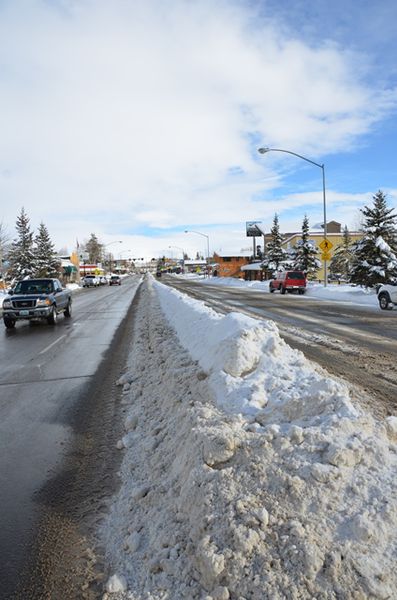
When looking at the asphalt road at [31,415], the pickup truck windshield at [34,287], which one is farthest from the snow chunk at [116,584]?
the pickup truck windshield at [34,287]

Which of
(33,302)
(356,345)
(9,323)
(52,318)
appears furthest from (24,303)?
(356,345)

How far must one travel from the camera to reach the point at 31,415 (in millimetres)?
5516

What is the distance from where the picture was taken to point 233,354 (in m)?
5.30

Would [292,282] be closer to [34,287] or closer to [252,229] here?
[34,287]

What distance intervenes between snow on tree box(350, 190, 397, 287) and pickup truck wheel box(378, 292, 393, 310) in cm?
983

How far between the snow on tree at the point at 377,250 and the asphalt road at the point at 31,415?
2064 cm

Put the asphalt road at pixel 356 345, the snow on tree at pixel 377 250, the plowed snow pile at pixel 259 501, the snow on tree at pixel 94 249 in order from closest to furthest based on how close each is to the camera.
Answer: the plowed snow pile at pixel 259 501
the asphalt road at pixel 356 345
the snow on tree at pixel 377 250
the snow on tree at pixel 94 249

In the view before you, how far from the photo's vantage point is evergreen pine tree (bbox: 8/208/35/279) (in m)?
57.2

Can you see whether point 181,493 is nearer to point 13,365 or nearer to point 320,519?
point 320,519

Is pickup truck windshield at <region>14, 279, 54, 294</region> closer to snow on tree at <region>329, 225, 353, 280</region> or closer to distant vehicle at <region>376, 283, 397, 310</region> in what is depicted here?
distant vehicle at <region>376, 283, 397, 310</region>

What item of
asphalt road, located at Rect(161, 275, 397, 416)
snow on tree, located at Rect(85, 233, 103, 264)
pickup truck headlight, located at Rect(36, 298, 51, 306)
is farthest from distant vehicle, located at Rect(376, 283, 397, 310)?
snow on tree, located at Rect(85, 233, 103, 264)

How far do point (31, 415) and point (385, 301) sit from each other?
15.9m

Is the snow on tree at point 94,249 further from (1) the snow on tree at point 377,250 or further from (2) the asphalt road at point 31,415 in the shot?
(2) the asphalt road at point 31,415

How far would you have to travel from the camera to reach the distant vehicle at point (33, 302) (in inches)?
567
